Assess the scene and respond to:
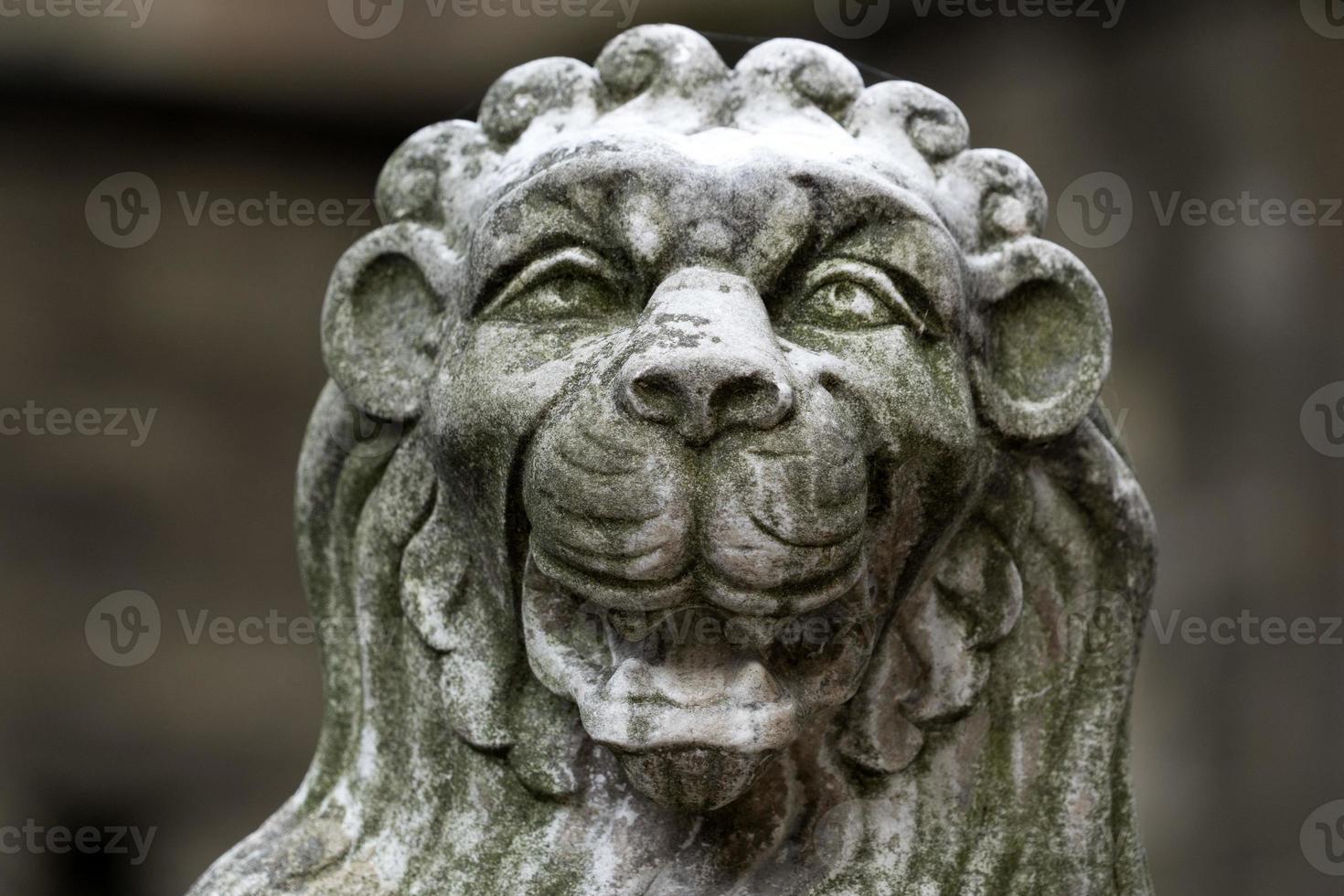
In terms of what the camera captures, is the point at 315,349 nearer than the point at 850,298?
No

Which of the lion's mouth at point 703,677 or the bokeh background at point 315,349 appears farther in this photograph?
the bokeh background at point 315,349

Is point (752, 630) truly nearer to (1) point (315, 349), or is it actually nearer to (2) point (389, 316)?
(2) point (389, 316)

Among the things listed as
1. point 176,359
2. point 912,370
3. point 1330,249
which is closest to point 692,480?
point 912,370

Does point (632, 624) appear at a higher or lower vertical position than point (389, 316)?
lower

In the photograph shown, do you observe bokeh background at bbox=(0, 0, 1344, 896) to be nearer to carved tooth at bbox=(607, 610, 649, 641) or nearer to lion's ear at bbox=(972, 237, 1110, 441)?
lion's ear at bbox=(972, 237, 1110, 441)

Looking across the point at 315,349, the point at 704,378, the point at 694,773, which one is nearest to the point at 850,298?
the point at 704,378

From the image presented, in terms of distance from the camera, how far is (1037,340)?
65.4 inches

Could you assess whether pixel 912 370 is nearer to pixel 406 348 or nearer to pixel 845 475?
pixel 845 475

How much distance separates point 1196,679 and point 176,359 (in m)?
Result: 2.71

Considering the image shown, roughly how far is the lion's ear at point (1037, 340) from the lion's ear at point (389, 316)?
1.77 feet

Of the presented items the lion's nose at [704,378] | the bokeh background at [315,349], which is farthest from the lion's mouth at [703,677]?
the bokeh background at [315,349]

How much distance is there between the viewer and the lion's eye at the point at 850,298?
1512mm

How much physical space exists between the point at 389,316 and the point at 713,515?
50cm

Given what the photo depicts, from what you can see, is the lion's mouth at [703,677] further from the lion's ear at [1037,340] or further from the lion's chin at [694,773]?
the lion's ear at [1037,340]
